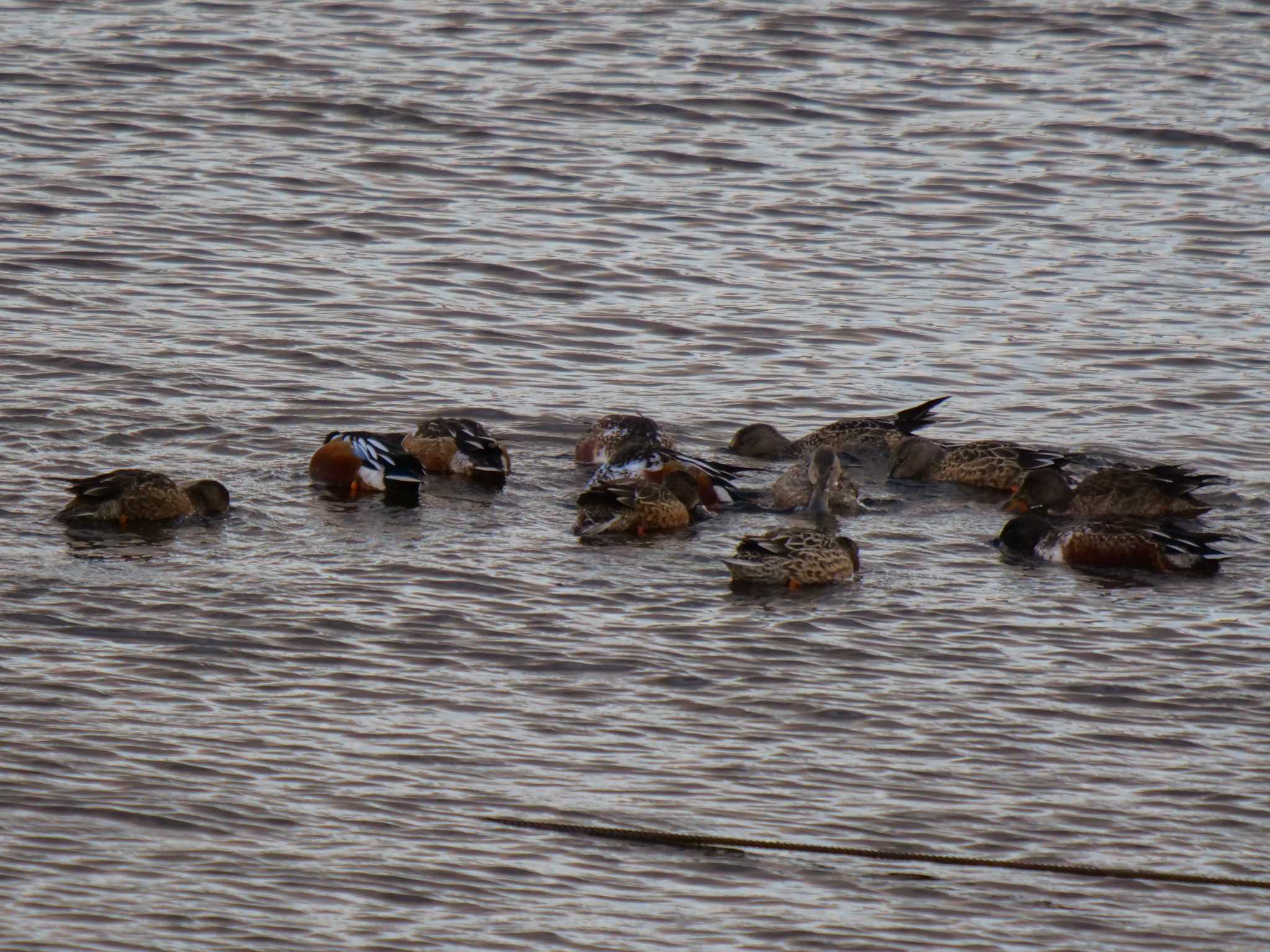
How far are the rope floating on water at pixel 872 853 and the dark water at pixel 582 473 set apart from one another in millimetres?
56

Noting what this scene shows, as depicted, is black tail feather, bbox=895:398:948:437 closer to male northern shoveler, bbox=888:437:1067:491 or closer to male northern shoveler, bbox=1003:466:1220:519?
male northern shoveler, bbox=888:437:1067:491

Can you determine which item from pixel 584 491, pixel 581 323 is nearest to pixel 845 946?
pixel 584 491

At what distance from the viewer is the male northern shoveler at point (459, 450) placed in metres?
11.4

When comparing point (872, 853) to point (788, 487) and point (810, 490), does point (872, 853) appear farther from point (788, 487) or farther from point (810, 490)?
point (788, 487)

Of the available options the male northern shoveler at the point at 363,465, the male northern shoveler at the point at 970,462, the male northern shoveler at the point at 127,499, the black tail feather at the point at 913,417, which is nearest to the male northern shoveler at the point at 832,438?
the black tail feather at the point at 913,417

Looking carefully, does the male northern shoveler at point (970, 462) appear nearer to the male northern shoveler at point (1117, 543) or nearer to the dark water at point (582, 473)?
the dark water at point (582, 473)

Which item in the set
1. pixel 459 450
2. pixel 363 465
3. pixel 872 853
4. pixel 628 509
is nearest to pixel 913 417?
pixel 628 509

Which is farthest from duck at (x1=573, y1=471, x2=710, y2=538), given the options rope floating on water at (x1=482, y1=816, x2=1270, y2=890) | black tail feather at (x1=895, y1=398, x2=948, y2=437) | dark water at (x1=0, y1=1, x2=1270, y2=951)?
rope floating on water at (x1=482, y1=816, x2=1270, y2=890)

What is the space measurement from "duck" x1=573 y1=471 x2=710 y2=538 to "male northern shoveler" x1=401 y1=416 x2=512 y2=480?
2.83ft

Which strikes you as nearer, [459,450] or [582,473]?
[459,450]

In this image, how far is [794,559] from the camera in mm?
9594

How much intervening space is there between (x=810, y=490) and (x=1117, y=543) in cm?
172

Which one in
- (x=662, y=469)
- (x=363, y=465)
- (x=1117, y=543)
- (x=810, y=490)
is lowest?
(x=1117, y=543)

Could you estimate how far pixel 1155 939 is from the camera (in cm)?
625
